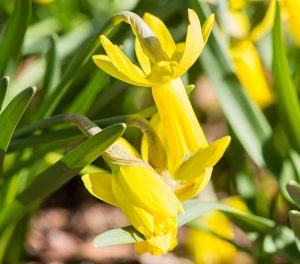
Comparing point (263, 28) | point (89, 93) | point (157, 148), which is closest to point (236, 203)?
point (263, 28)

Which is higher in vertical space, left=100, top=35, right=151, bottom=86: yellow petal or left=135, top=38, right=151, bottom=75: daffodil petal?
left=100, top=35, right=151, bottom=86: yellow petal

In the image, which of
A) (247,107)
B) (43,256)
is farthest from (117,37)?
(43,256)

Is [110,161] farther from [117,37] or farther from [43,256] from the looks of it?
[43,256]

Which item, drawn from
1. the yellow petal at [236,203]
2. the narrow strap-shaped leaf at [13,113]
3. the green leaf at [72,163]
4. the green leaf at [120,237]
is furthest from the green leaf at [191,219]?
the yellow petal at [236,203]

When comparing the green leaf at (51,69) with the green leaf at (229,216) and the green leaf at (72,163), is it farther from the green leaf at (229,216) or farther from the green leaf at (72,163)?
the green leaf at (229,216)

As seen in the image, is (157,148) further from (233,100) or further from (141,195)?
(233,100)

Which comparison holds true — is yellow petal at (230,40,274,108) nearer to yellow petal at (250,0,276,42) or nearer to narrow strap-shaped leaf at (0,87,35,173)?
yellow petal at (250,0,276,42)

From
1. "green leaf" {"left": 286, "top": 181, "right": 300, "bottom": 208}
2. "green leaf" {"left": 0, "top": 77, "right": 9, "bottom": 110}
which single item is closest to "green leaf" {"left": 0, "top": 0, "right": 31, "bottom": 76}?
"green leaf" {"left": 0, "top": 77, "right": 9, "bottom": 110}

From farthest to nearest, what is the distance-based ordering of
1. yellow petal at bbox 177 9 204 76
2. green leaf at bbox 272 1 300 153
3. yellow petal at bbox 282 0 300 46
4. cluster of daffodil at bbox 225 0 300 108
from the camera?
cluster of daffodil at bbox 225 0 300 108 → yellow petal at bbox 282 0 300 46 → green leaf at bbox 272 1 300 153 → yellow petal at bbox 177 9 204 76
